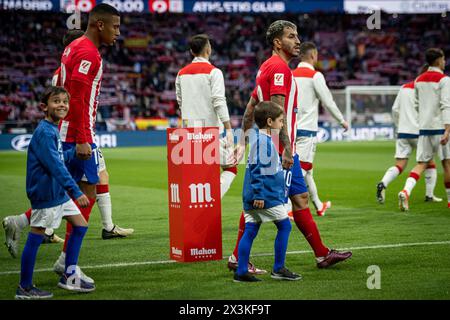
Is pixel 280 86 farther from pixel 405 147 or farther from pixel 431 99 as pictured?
pixel 405 147

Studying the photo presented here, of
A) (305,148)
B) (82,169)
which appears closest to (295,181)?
(82,169)

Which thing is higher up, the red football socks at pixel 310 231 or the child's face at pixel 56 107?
the child's face at pixel 56 107

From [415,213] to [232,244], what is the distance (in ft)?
11.7

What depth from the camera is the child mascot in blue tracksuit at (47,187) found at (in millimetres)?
6113

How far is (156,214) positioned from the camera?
471 inches

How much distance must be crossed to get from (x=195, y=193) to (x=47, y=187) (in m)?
1.97

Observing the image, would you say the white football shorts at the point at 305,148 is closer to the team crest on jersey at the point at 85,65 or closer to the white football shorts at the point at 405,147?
the white football shorts at the point at 405,147

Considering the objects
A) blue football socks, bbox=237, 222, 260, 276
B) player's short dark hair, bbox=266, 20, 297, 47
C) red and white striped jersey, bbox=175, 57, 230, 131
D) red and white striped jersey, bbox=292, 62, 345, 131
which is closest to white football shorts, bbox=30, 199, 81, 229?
blue football socks, bbox=237, 222, 260, 276

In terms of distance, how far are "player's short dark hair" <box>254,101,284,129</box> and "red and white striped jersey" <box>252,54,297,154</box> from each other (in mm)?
401

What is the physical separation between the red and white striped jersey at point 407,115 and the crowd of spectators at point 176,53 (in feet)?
74.3

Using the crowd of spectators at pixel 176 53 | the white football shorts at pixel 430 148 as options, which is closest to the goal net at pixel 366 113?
the crowd of spectators at pixel 176 53

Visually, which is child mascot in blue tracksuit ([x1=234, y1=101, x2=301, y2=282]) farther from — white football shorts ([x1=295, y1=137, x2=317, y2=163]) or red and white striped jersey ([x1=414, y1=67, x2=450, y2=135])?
red and white striped jersey ([x1=414, y1=67, x2=450, y2=135])

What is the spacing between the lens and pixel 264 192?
22.0ft
